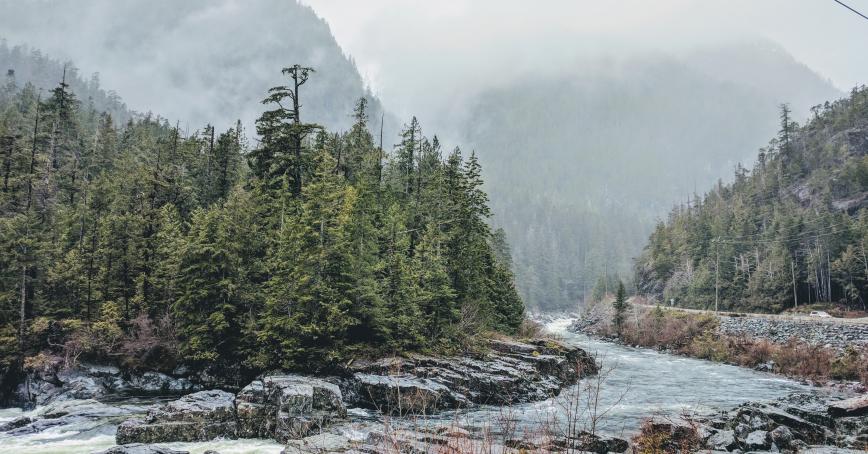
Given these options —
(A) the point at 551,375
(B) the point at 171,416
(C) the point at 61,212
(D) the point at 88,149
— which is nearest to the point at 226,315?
(B) the point at 171,416

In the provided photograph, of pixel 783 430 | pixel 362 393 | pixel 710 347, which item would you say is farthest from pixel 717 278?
pixel 362 393

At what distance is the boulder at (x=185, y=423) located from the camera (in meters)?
16.2

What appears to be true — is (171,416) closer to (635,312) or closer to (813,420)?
(813,420)

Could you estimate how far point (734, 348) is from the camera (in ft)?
139

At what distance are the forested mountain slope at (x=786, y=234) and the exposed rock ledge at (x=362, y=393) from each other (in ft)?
149

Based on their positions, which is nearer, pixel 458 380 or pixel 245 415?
pixel 245 415

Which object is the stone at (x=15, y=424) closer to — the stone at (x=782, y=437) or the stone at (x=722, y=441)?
the stone at (x=722, y=441)

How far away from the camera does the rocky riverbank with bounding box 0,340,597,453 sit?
17156 millimetres

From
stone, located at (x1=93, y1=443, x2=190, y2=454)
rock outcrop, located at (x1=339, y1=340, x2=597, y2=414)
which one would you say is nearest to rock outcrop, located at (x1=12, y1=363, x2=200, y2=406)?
rock outcrop, located at (x1=339, y1=340, x2=597, y2=414)

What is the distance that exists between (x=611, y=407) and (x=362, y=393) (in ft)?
47.9

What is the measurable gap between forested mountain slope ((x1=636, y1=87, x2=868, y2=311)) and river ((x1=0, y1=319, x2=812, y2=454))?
103ft

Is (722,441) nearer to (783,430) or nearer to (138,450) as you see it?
(783,430)

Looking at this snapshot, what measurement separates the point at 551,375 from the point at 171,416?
2139cm

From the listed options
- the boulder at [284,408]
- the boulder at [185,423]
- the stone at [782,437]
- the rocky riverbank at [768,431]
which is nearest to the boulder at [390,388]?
the boulder at [284,408]
